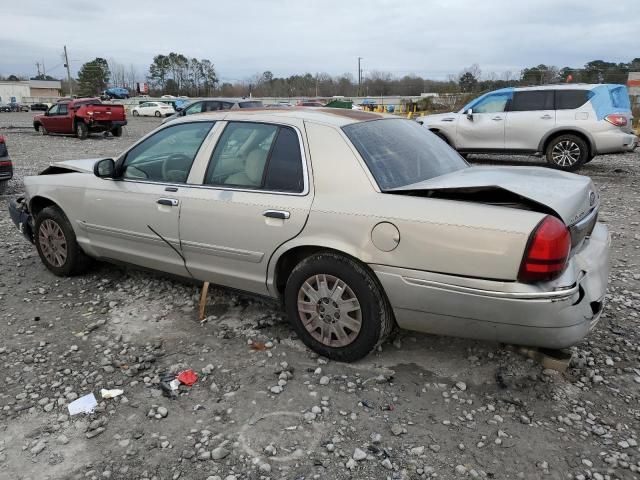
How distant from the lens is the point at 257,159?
3.57m

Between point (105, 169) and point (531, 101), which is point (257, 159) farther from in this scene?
point (531, 101)

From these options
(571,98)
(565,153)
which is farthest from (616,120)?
(565,153)

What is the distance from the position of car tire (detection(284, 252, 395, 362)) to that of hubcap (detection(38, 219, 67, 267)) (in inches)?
100

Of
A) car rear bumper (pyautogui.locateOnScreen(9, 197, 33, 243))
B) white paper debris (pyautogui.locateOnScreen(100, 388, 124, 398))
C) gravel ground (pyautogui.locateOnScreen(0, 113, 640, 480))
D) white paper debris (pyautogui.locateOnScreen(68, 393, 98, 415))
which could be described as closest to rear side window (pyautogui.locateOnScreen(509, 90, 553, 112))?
gravel ground (pyautogui.locateOnScreen(0, 113, 640, 480))

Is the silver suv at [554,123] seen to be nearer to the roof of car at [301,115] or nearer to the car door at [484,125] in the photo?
the car door at [484,125]

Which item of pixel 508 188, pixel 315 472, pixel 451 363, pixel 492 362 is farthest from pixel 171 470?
pixel 508 188

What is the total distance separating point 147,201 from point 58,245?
1405mm

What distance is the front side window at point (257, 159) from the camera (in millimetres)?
3396

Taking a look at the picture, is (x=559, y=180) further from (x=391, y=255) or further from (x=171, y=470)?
(x=171, y=470)

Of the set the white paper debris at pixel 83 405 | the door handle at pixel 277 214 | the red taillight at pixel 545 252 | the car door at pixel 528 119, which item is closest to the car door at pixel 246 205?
the door handle at pixel 277 214

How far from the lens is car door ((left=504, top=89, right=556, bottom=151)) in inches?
421

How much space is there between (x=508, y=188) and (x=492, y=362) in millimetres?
1205

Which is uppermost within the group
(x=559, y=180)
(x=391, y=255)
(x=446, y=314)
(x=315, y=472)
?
(x=559, y=180)

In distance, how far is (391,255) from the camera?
2934 millimetres
